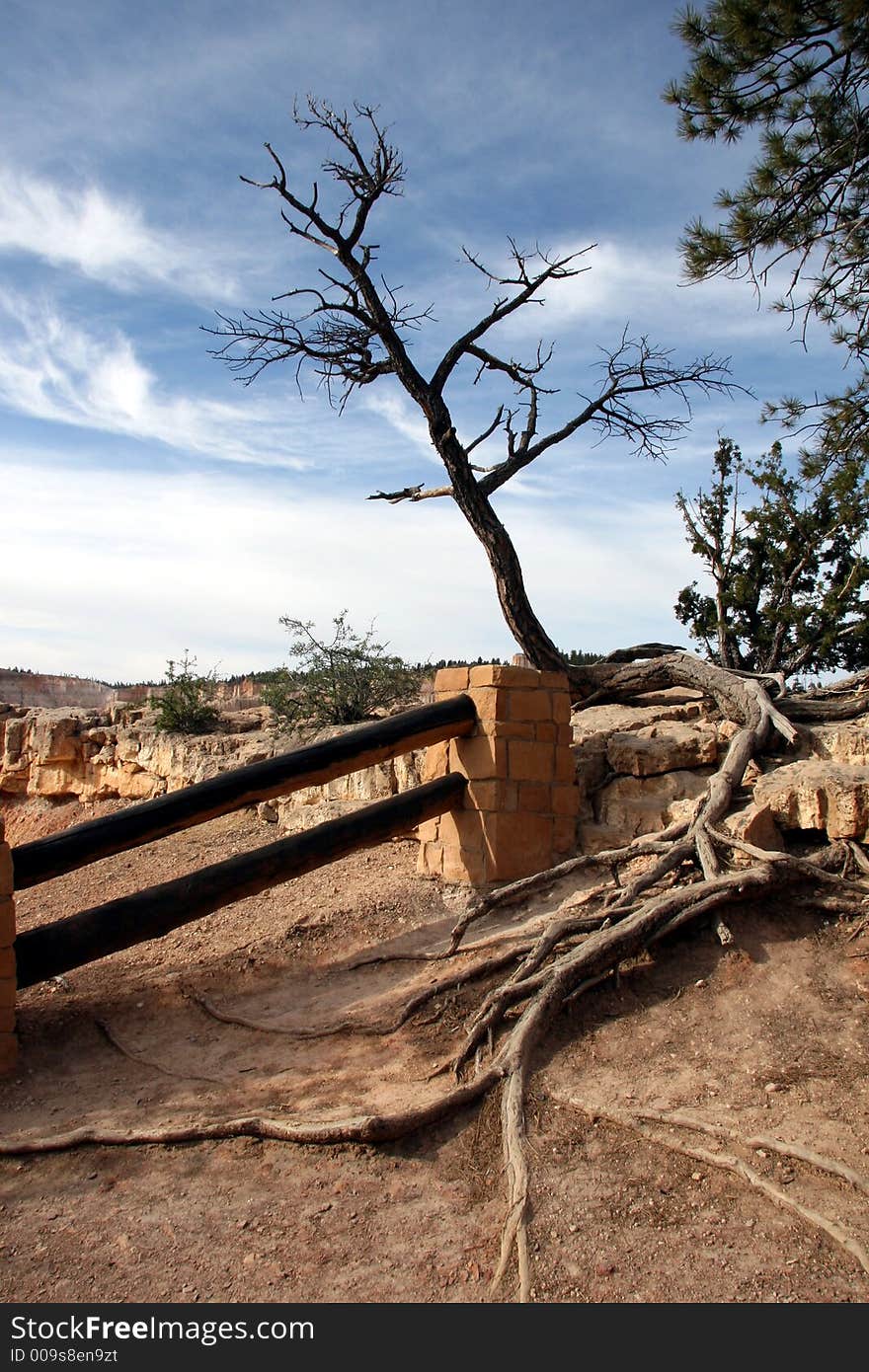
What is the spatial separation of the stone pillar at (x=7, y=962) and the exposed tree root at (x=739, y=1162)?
281 cm

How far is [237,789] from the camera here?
576 centimetres

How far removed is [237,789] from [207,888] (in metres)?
0.61

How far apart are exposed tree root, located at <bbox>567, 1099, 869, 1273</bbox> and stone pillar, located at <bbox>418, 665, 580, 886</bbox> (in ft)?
8.77

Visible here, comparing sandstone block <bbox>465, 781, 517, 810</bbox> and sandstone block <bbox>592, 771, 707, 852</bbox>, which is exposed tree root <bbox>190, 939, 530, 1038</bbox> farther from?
sandstone block <bbox>592, 771, 707, 852</bbox>

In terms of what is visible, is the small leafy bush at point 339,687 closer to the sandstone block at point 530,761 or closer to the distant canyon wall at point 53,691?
the sandstone block at point 530,761

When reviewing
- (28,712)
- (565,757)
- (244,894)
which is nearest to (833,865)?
(565,757)

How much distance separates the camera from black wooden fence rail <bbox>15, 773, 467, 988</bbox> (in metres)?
5.02

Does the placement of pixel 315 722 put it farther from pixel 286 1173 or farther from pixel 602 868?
pixel 286 1173

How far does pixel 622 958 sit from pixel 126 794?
8.94 metres

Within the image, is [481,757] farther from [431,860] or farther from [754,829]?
[754,829]

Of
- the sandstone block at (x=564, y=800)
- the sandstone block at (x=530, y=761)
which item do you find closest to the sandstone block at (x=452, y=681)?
the sandstone block at (x=530, y=761)

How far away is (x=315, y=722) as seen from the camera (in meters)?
10.0

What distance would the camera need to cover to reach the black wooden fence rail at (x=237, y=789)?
5188 mm

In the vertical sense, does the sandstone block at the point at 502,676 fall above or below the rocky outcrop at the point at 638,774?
above
